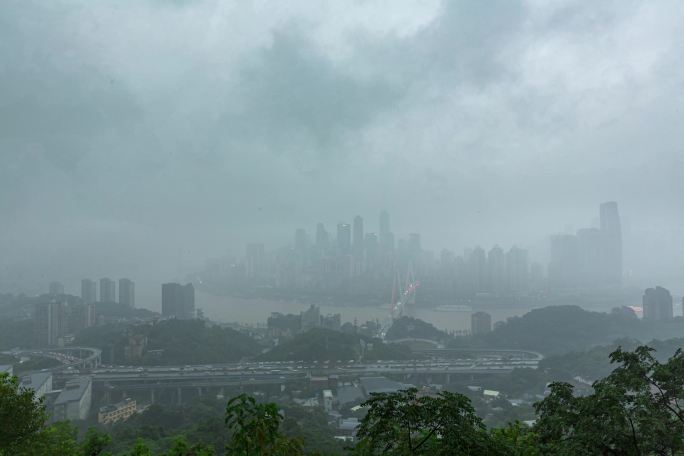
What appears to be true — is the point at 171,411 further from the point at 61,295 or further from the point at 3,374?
the point at 61,295

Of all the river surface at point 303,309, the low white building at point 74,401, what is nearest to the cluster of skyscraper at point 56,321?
the river surface at point 303,309

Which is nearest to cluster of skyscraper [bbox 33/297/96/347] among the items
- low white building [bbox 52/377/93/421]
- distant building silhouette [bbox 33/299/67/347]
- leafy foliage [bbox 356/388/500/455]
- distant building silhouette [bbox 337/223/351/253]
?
distant building silhouette [bbox 33/299/67/347]

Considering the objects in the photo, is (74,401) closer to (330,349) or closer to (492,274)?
(330,349)

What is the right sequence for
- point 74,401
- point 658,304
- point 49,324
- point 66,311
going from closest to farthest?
1. point 74,401
2. point 49,324
3. point 658,304
4. point 66,311

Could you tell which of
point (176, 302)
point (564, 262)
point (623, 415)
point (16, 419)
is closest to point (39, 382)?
point (16, 419)

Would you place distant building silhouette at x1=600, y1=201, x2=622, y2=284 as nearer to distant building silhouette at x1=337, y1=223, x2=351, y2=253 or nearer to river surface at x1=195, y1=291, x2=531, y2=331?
river surface at x1=195, y1=291, x2=531, y2=331

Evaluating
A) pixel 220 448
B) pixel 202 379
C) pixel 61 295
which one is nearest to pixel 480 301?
pixel 202 379

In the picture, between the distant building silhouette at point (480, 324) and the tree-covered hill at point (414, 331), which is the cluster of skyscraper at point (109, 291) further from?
the distant building silhouette at point (480, 324)
